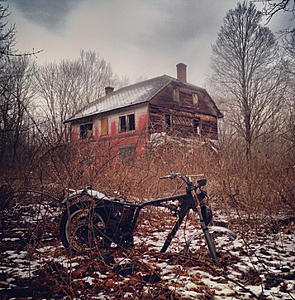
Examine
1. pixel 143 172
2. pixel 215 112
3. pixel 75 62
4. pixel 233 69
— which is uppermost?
pixel 75 62

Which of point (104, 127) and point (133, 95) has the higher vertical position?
point (133, 95)

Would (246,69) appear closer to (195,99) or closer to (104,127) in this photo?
(195,99)

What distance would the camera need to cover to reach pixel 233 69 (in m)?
19.7

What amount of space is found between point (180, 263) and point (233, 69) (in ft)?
62.3

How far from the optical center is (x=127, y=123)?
74.1 ft

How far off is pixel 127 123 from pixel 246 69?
1053 centimetres

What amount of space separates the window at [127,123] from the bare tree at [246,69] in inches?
309

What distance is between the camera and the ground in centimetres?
267

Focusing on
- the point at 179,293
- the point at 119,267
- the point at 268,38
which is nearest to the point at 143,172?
the point at 119,267

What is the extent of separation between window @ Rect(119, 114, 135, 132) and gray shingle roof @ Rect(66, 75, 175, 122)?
1.11 m

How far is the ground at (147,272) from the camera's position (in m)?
2.67

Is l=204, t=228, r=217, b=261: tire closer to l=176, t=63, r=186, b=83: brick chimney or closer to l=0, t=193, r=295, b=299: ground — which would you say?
l=0, t=193, r=295, b=299: ground

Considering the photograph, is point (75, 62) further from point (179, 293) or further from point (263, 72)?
point (179, 293)

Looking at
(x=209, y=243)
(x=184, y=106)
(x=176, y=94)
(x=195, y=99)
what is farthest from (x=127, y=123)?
(x=209, y=243)
